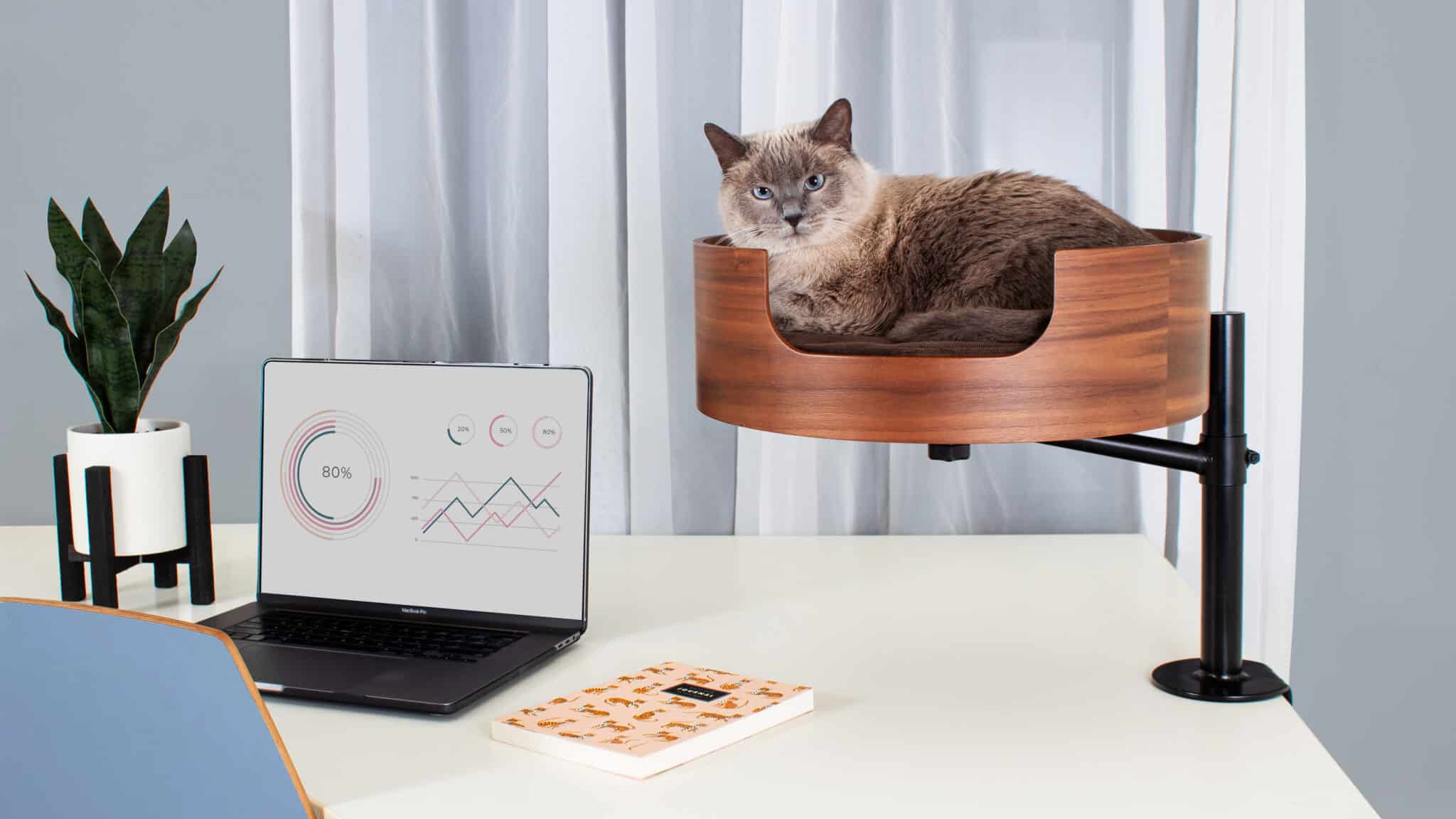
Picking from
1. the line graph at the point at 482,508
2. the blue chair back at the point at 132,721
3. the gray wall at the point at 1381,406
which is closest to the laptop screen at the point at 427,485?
the line graph at the point at 482,508

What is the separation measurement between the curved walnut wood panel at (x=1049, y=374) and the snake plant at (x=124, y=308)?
2.04 ft

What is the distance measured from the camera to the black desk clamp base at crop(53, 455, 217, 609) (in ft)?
3.68

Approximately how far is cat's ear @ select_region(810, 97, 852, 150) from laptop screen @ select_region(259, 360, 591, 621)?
281mm

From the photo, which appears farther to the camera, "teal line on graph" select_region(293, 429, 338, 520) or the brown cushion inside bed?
"teal line on graph" select_region(293, 429, 338, 520)

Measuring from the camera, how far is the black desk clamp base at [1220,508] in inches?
35.5

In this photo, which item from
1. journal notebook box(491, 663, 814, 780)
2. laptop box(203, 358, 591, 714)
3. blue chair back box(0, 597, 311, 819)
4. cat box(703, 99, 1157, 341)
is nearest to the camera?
blue chair back box(0, 597, 311, 819)

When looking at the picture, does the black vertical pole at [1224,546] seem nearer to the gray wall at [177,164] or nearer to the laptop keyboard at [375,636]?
the laptop keyboard at [375,636]

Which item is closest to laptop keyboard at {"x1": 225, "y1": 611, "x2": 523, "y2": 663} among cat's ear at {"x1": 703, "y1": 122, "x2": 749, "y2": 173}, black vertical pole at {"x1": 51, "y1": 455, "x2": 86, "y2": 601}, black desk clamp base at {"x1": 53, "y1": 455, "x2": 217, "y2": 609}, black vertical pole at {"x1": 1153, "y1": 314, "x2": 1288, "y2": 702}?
black desk clamp base at {"x1": 53, "y1": 455, "x2": 217, "y2": 609}

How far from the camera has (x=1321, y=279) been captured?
1345 millimetres

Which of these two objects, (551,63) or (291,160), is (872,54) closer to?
(551,63)

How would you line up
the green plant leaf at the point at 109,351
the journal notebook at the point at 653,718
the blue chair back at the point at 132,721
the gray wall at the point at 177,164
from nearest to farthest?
the blue chair back at the point at 132,721, the journal notebook at the point at 653,718, the green plant leaf at the point at 109,351, the gray wall at the point at 177,164

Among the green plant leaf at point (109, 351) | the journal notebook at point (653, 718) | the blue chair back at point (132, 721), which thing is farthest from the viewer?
the green plant leaf at point (109, 351)

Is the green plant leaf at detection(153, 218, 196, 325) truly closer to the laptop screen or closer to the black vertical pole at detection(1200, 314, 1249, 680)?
the laptop screen

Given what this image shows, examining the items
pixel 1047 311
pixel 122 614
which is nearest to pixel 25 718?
pixel 122 614
